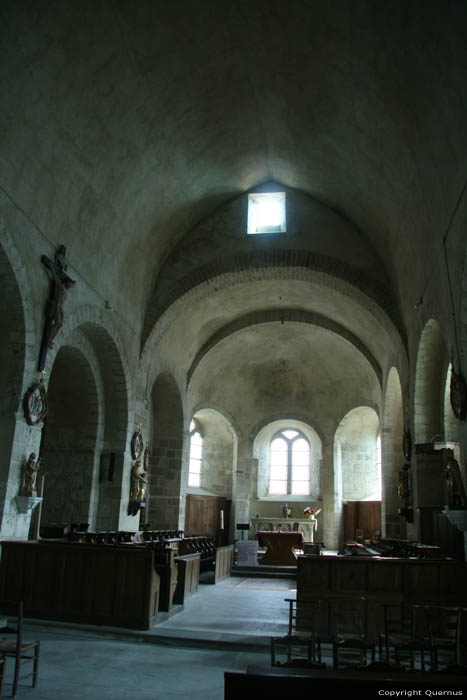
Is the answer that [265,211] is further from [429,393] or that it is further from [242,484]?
[242,484]

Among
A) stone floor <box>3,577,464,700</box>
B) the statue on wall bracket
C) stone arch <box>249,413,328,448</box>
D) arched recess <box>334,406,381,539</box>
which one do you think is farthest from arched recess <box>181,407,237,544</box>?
the statue on wall bracket

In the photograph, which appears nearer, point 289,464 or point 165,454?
point 165,454

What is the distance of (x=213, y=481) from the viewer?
2147cm

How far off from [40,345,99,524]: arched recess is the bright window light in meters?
5.62

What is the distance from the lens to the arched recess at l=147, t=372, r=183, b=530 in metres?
17.1

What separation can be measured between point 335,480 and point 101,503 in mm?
10135

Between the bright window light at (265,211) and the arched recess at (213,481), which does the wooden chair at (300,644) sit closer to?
the bright window light at (265,211)

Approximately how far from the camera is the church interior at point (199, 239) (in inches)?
326

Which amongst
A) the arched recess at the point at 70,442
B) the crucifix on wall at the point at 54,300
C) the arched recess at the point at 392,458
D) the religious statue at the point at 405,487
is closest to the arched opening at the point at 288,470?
the arched recess at the point at 392,458

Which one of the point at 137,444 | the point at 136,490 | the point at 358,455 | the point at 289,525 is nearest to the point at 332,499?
the point at 289,525

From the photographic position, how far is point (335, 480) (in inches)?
807

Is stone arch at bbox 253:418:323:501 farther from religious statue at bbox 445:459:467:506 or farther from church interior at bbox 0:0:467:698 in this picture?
religious statue at bbox 445:459:467:506

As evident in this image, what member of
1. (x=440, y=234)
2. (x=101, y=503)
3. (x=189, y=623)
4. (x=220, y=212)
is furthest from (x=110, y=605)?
(x=220, y=212)

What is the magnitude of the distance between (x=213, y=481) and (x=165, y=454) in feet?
14.6
